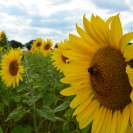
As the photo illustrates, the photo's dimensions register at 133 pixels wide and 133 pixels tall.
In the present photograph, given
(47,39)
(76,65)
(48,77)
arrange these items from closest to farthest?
1. (76,65)
2. (48,77)
3. (47,39)

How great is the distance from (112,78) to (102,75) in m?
0.04

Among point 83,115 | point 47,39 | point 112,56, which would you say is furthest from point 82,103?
point 47,39

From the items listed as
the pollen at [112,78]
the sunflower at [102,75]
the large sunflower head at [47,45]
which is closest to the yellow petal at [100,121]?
the sunflower at [102,75]

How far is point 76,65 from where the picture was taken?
1.90 m

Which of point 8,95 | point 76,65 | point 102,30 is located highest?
point 102,30

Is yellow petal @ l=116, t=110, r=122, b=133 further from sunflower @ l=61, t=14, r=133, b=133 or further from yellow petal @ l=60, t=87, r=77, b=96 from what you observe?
yellow petal @ l=60, t=87, r=77, b=96

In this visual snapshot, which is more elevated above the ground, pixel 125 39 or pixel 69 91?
pixel 125 39

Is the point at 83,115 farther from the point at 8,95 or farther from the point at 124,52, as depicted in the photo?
the point at 8,95

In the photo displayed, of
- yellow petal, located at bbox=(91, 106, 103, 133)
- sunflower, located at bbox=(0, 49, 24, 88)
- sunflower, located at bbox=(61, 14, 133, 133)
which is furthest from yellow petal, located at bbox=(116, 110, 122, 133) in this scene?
sunflower, located at bbox=(0, 49, 24, 88)

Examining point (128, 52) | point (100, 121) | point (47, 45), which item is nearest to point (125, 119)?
point (100, 121)

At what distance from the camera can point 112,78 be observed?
1640 millimetres

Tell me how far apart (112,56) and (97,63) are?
0.07 metres

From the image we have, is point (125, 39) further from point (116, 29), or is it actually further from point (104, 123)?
Result: point (104, 123)

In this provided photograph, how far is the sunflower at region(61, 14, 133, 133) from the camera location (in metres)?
1.63
